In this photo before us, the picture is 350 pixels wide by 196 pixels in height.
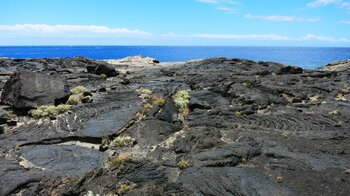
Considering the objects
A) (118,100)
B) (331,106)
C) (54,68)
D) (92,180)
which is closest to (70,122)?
(118,100)

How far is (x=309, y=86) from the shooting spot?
30844 mm

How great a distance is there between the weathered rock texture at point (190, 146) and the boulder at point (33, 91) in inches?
58.4

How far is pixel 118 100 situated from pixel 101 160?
9599 millimetres

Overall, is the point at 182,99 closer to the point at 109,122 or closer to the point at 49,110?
the point at 109,122

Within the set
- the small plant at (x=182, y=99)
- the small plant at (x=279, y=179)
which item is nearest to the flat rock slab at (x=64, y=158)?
the small plant at (x=279, y=179)

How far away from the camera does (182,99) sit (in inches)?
996

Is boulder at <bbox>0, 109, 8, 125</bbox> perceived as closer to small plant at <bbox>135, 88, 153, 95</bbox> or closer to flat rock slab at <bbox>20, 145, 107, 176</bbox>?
flat rock slab at <bbox>20, 145, 107, 176</bbox>

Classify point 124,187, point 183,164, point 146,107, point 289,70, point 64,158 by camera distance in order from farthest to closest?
point 289,70 → point 146,107 → point 64,158 → point 183,164 → point 124,187

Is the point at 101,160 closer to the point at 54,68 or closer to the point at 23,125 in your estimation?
the point at 23,125

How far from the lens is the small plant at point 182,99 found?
23869mm

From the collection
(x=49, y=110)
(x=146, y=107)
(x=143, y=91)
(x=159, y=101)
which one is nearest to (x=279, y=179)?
(x=146, y=107)

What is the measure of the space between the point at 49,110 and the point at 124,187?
10.0 m

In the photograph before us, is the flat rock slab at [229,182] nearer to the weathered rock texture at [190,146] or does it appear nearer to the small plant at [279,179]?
the weathered rock texture at [190,146]

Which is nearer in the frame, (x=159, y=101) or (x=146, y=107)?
(x=146, y=107)
